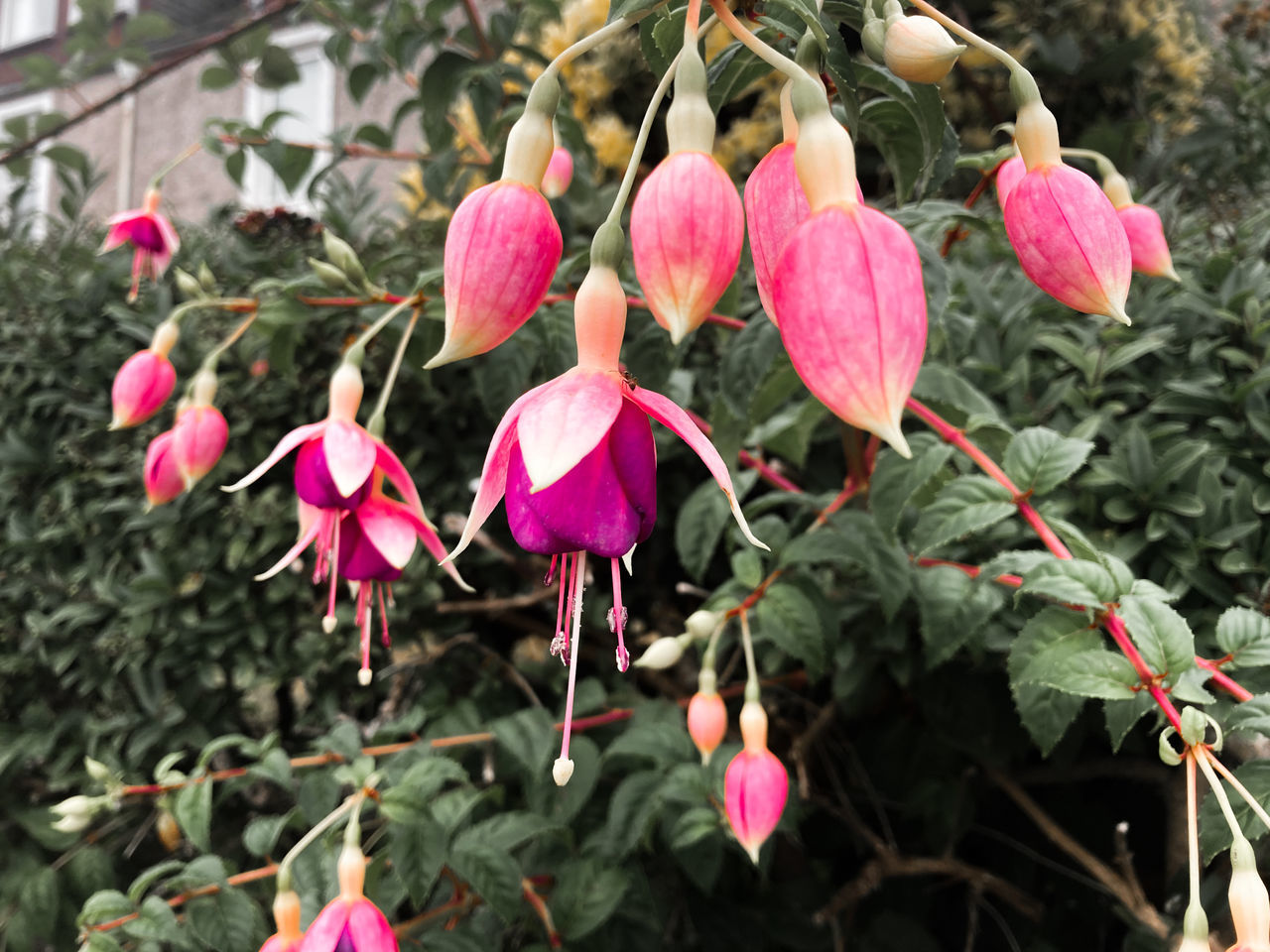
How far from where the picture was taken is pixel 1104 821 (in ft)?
2.93

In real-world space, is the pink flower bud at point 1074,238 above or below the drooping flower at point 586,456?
above

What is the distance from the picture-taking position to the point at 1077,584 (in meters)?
0.48

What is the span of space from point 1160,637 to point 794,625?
262 mm

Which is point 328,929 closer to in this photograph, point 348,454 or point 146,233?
point 348,454

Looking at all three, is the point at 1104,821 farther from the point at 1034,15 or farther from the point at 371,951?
the point at 1034,15

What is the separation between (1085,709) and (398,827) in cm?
56

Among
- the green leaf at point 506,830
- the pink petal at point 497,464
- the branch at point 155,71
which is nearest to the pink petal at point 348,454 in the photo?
the pink petal at point 497,464

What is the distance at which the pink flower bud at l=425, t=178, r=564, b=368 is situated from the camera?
0.31m

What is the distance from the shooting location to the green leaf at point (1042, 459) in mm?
571

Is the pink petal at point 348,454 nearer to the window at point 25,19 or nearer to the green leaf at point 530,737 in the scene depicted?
the green leaf at point 530,737

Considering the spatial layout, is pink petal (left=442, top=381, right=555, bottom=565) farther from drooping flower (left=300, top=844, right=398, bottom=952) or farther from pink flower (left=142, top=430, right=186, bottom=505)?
pink flower (left=142, top=430, right=186, bottom=505)

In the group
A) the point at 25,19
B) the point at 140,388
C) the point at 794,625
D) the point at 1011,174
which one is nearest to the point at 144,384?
the point at 140,388

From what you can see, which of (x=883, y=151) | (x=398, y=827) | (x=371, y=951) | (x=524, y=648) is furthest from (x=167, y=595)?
(x=883, y=151)

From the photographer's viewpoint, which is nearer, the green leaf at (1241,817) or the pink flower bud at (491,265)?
the pink flower bud at (491,265)
